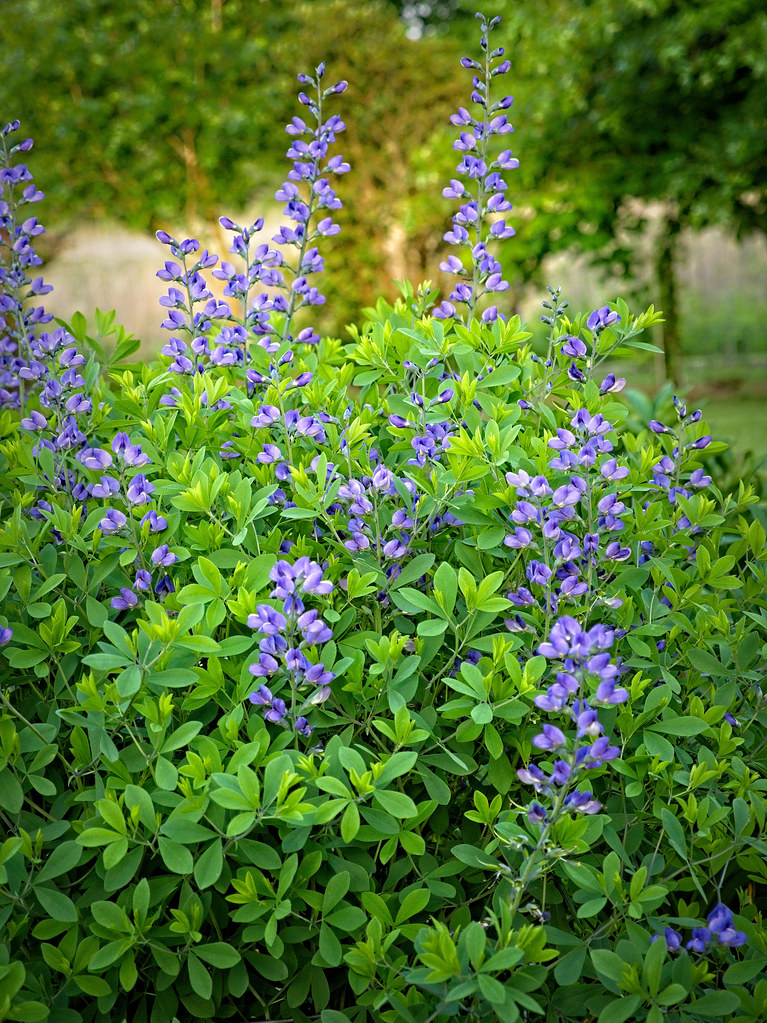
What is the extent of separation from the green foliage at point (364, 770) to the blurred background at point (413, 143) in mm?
7747

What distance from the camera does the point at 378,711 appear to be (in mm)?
1375

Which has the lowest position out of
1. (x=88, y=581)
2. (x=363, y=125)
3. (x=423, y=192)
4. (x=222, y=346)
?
(x=88, y=581)

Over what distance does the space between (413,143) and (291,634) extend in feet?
38.2

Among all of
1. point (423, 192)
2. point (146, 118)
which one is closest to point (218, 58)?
point (146, 118)

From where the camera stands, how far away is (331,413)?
174 centimetres

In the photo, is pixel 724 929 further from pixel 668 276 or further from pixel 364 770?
pixel 668 276

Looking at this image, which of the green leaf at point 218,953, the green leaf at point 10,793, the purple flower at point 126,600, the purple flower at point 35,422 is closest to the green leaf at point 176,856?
the green leaf at point 218,953

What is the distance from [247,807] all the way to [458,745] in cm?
36

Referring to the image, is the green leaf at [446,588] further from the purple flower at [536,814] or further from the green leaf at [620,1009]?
the green leaf at [620,1009]

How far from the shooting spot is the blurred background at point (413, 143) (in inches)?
352

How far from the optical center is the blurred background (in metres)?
8.93

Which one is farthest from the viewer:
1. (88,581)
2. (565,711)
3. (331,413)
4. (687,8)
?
(687,8)

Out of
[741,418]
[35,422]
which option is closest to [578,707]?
[35,422]

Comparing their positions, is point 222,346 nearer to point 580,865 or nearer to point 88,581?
point 88,581
